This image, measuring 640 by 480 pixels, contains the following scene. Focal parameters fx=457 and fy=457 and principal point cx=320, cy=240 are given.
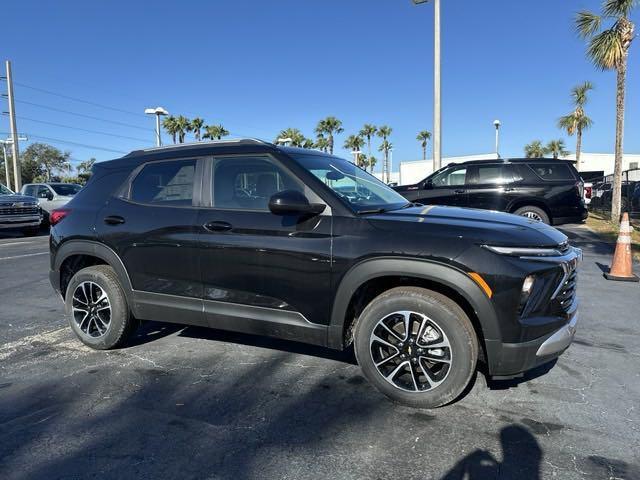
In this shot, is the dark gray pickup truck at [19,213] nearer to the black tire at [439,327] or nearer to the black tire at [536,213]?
the black tire at [536,213]

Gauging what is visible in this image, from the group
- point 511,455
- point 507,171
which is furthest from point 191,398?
point 507,171

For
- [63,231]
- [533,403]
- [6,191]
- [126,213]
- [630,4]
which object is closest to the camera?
[533,403]

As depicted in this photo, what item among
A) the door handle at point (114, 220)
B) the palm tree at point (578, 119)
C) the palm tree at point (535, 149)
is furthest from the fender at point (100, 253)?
the palm tree at point (535, 149)

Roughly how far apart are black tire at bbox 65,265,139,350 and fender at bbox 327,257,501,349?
2008 mm

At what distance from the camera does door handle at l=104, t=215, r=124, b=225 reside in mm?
4027

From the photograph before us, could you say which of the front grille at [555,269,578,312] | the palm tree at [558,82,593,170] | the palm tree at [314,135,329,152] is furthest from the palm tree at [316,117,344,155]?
the front grille at [555,269,578,312]

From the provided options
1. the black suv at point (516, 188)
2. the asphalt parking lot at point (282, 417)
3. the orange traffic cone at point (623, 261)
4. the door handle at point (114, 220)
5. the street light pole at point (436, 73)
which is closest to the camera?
the asphalt parking lot at point (282, 417)

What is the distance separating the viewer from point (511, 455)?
2.54m

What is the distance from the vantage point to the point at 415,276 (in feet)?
9.69

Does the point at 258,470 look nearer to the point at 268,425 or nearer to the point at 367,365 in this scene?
the point at 268,425

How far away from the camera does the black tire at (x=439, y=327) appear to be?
2.90m

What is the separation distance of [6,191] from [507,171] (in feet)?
53.0

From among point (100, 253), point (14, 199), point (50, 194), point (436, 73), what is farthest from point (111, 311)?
point (50, 194)

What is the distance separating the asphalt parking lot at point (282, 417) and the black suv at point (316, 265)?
32 centimetres
